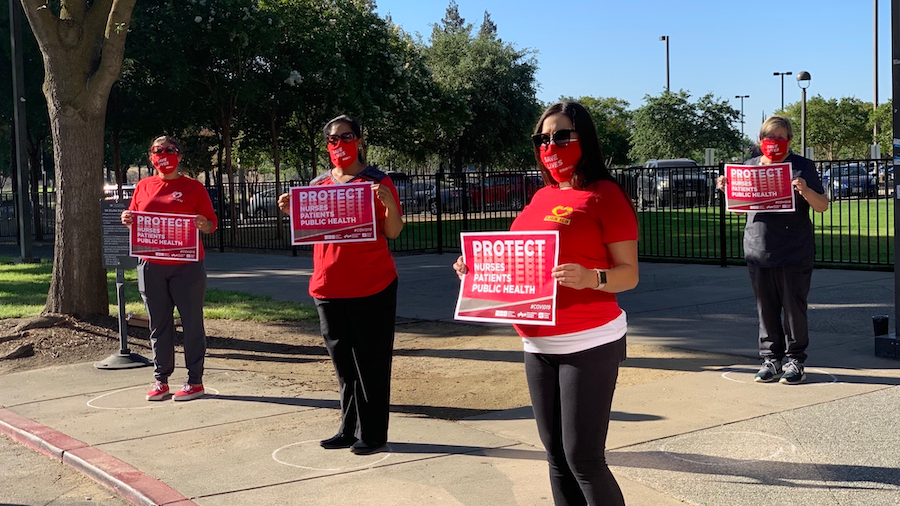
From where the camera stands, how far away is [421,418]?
6.75 m

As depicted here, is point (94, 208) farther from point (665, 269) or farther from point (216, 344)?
point (665, 269)

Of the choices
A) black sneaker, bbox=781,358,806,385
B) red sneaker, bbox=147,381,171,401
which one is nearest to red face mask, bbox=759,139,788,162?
black sneaker, bbox=781,358,806,385

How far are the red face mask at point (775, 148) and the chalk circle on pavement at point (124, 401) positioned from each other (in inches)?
184

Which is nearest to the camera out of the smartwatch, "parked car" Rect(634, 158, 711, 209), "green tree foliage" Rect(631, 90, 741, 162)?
the smartwatch

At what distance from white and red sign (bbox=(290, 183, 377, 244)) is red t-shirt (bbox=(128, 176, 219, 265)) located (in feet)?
5.76

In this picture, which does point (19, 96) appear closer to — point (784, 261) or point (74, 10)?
point (74, 10)

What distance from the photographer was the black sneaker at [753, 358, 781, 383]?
7.32 metres

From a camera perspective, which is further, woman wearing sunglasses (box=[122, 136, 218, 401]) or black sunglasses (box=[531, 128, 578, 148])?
woman wearing sunglasses (box=[122, 136, 218, 401])

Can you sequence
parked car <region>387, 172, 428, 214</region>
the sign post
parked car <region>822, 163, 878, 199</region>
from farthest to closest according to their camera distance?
1. parked car <region>387, 172, 428, 214</region>
2. parked car <region>822, 163, 878, 199</region>
3. the sign post

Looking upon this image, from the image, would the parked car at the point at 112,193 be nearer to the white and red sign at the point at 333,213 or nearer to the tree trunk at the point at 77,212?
the tree trunk at the point at 77,212

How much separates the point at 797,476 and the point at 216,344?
658 centimetres

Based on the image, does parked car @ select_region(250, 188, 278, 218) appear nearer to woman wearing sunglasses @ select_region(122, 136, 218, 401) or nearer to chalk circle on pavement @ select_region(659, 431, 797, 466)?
woman wearing sunglasses @ select_region(122, 136, 218, 401)

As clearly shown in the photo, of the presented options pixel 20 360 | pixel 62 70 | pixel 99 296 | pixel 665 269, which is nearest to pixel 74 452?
pixel 20 360

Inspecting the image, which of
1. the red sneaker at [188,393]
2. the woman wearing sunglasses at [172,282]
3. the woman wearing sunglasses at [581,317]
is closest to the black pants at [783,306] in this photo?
the woman wearing sunglasses at [581,317]
